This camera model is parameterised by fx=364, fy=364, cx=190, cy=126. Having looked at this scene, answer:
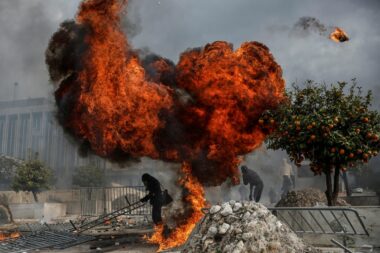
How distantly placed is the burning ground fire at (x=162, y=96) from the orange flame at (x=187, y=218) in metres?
0.04

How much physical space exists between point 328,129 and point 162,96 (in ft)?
18.7

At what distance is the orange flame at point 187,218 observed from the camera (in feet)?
33.1

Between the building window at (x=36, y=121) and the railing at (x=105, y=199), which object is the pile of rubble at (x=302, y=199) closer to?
the railing at (x=105, y=199)

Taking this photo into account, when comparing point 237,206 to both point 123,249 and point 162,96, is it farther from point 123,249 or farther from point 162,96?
point 162,96

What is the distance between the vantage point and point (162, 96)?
41.2 ft

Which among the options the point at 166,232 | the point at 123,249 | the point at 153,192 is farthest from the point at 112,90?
the point at 123,249

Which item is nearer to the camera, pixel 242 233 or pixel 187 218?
pixel 242 233

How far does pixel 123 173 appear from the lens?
159ft

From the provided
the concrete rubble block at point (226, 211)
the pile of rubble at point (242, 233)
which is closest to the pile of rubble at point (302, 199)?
the pile of rubble at point (242, 233)

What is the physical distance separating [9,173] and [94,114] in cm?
2851

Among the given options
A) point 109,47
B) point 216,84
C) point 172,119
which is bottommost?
point 172,119

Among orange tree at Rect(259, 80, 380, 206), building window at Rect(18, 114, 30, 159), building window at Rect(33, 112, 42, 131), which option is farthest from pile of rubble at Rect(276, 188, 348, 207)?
building window at Rect(33, 112, 42, 131)

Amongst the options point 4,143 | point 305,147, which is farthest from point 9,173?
point 305,147

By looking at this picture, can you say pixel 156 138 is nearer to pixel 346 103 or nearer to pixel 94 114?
pixel 94 114
